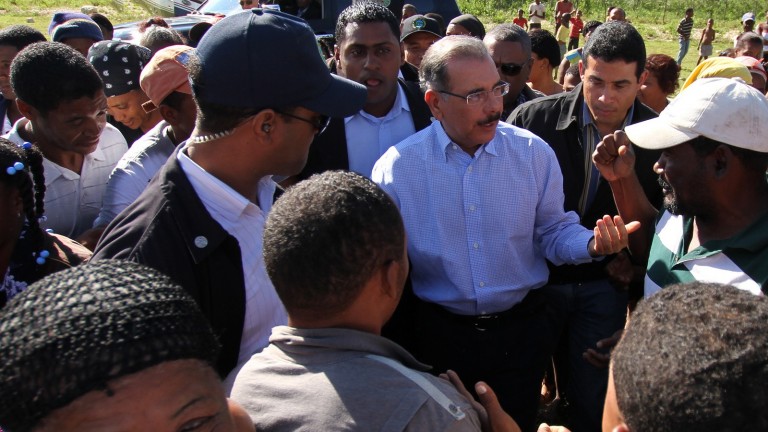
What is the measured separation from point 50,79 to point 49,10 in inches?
1047

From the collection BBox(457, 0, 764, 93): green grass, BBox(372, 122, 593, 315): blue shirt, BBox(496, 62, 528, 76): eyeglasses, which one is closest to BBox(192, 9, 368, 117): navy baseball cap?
BBox(372, 122, 593, 315): blue shirt

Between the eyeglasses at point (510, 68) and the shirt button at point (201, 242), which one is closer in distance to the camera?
the shirt button at point (201, 242)

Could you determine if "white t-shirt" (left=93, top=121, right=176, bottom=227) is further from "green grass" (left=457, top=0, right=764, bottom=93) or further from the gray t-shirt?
"green grass" (left=457, top=0, right=764, bottom=93)

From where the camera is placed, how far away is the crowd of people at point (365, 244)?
1190mm

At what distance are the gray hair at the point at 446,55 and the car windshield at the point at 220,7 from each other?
25.4ft

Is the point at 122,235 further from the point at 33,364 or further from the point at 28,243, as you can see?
the point at 33,364

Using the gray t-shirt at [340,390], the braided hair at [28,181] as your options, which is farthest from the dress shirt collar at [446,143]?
the braided hair at [28,181]

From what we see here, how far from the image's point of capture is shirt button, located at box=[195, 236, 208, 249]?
1.96 meters

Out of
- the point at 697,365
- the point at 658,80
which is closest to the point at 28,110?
the point at 697,365

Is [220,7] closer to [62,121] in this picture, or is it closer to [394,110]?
[394,110]

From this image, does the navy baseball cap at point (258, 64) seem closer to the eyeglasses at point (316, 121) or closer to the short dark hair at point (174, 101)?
the eyeglasses at point (316, 121)

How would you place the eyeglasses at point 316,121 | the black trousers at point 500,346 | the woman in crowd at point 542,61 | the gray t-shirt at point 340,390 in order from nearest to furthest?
the gray t-shirt at point 340,390
the eyeglasses at point 316,121
the black trousers at point 500,346
the woman in crowd at point 542,61

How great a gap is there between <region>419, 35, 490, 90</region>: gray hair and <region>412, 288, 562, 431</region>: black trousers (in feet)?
3.52

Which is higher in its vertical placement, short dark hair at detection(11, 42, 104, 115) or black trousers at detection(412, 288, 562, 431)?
short dark hair at detection(11, 42, 104, 115)
